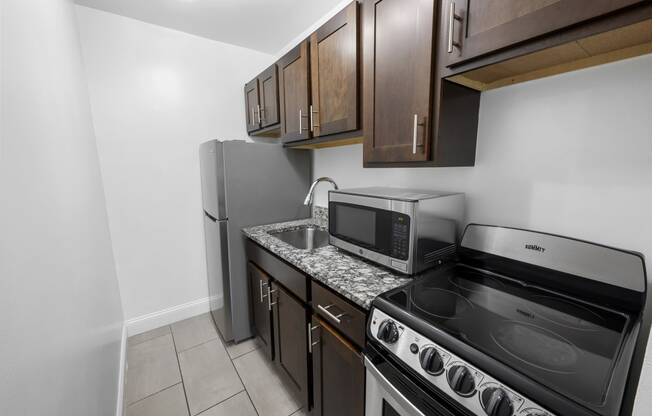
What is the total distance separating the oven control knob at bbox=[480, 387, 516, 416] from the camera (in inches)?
21.2

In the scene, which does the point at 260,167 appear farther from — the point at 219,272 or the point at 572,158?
the point at 572,158

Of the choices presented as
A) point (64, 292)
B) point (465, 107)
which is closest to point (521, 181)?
point (465, 107)

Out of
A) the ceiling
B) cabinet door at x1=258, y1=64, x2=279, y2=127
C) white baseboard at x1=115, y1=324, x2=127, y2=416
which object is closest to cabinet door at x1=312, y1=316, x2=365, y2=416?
white baseboard at x1=115, y1=324, x2=127, y2=416

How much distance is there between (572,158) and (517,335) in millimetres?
662

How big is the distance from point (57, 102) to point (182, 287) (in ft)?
6.06

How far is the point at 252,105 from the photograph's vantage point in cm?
235

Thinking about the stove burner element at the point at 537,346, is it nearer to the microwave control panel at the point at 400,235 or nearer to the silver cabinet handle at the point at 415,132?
the microwave control panel at the point at 400,235

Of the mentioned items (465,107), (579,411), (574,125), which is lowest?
(579,411)

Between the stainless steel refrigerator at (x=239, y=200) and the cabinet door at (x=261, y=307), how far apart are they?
12 centimetres

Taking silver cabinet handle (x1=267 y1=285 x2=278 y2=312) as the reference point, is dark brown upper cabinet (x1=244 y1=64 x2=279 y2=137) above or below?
above

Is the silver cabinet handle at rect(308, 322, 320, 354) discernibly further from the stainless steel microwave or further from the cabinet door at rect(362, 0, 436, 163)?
the cabinet door at rect(362, 0, 436, 163)

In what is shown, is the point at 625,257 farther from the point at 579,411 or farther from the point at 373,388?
the point at 373,388

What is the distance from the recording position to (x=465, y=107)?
1.08 m

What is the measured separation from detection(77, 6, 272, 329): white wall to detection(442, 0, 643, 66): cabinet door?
211 centimetres
